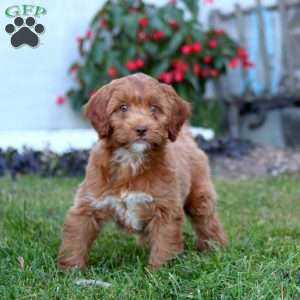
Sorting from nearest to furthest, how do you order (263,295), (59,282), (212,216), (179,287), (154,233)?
(263,295)
(179,287)
(59,282)
(154,233)
(212,216)

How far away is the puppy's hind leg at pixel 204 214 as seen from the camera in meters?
5.05

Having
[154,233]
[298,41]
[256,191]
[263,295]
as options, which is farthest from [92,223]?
[298,41]

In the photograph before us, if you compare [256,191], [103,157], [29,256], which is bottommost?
[256,191]

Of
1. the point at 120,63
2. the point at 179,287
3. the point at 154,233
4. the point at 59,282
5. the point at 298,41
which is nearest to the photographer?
the point at 179,287

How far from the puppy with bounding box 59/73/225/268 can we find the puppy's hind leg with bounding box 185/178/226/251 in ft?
1.64

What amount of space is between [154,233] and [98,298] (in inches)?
→ 28.4

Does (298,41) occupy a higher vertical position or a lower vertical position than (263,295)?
Answer: higher

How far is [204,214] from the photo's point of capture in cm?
507

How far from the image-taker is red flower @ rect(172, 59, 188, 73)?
32.4 feet

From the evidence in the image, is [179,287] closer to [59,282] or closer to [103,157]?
[59,282]

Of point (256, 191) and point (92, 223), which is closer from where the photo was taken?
point (92, 223)

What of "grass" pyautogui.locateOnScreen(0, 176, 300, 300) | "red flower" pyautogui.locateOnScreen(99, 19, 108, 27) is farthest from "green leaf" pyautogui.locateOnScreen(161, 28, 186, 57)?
"grass" pyautogui.locateOnScreen(0, 176, 300, 300)

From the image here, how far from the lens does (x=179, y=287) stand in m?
3.84

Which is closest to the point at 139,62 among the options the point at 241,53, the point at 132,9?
the point at 132,9
